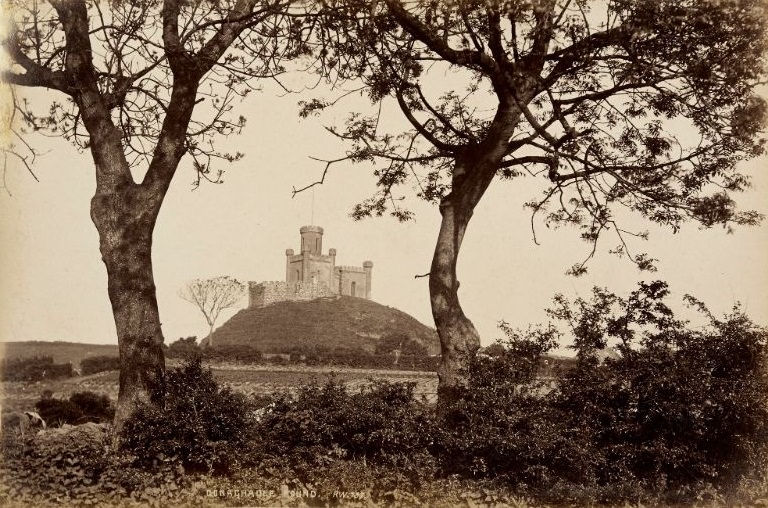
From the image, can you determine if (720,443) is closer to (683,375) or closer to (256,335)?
(683,375)

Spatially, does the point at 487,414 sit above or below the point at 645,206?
below

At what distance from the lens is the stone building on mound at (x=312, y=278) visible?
65.8 m

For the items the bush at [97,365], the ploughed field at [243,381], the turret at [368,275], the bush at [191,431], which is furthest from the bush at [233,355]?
the turret at [368,275]

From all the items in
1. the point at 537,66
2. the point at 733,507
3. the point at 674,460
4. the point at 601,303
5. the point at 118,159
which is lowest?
the point at 733,507

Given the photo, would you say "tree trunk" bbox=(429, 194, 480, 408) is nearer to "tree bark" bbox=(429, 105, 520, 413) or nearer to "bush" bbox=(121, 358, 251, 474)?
"tree bark" bbox=(429, 105, 520, 413)

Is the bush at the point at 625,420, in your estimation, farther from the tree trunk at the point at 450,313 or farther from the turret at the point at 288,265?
the turret at the point at 288,265

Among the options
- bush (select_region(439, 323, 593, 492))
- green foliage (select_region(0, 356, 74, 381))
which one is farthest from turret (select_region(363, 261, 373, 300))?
bush (select_region(439, 323, 593, 492))

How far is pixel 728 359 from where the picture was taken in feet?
25.1

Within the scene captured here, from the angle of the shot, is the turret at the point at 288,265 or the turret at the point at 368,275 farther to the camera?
the turret at the point at 368,275

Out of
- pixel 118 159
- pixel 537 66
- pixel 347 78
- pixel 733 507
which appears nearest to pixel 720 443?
pixel 733 507

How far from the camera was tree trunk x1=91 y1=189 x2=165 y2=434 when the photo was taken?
771 centimetres

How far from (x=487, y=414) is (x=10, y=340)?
5403mm

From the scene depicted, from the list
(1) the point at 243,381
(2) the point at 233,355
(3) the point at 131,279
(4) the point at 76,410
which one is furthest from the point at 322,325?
(3) the point at 131,279

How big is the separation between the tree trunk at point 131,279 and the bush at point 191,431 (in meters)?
0.64
